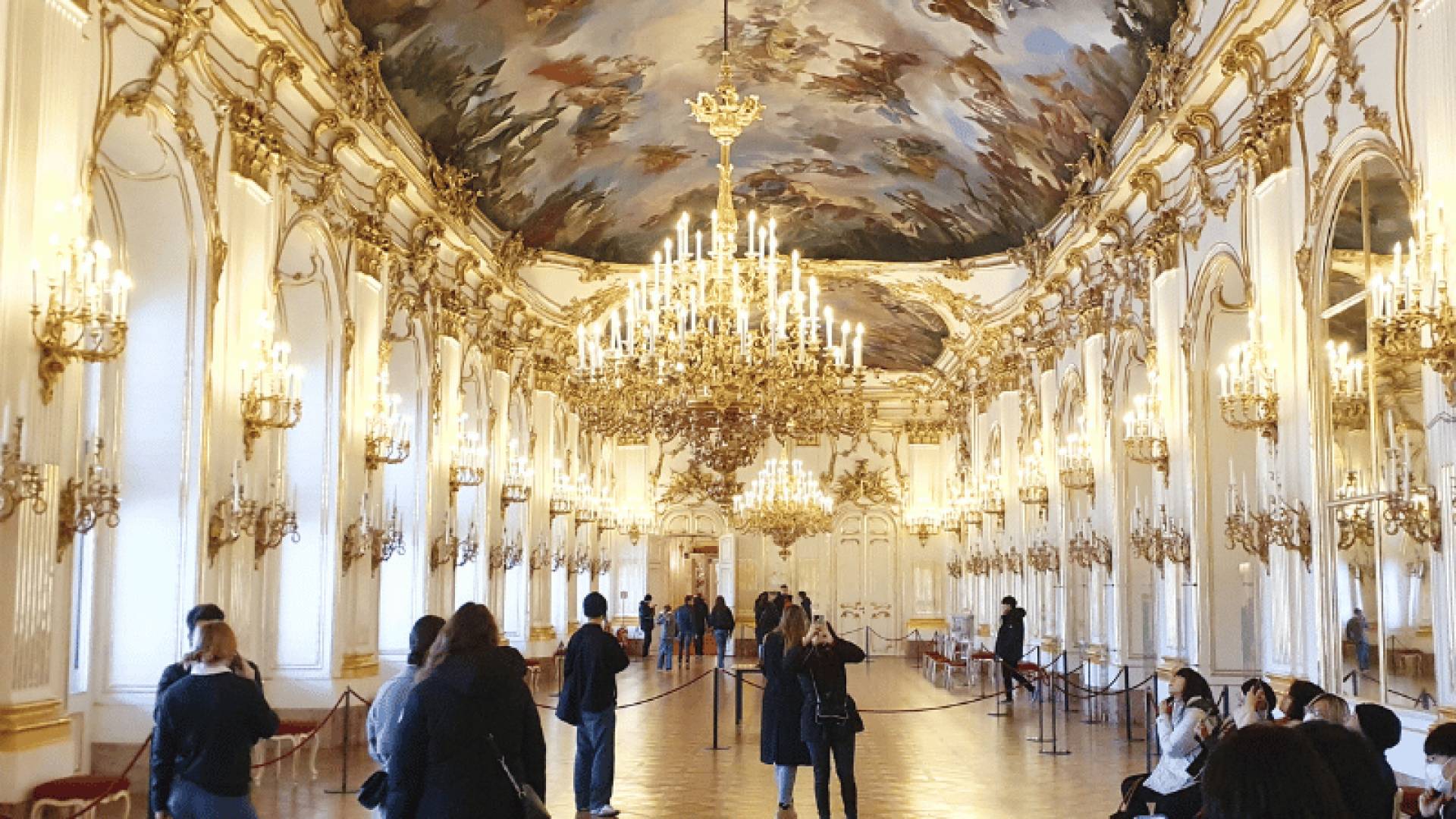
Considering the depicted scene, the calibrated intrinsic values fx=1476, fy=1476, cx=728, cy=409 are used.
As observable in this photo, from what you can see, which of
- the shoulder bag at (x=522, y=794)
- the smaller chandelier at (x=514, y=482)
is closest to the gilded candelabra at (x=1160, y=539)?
the smaller chandelier at (x=514, y=482)

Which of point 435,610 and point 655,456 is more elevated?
point 655,456

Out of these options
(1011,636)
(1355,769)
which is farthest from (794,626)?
(1011,636)

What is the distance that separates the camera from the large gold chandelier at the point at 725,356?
A: 13.6 metres

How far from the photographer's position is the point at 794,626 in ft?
34.3

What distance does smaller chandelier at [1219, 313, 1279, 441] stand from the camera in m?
12.8

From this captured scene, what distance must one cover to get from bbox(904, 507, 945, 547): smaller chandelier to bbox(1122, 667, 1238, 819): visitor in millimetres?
27744

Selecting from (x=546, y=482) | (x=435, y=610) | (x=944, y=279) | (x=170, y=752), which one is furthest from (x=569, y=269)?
(x=170, y=752)

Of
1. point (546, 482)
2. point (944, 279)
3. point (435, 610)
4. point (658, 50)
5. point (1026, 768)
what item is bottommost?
point (1026, 768)

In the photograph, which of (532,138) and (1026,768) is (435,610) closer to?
(532,138)

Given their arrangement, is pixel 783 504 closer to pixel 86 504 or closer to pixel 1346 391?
pixel 1346 391

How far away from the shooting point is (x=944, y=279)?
2659cm

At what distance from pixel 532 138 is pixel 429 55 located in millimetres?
4079

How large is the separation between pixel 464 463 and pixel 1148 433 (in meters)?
9.40

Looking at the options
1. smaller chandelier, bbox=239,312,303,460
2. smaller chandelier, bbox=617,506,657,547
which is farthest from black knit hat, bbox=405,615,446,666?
smaller chandelier, bbox=617,506,657,547
